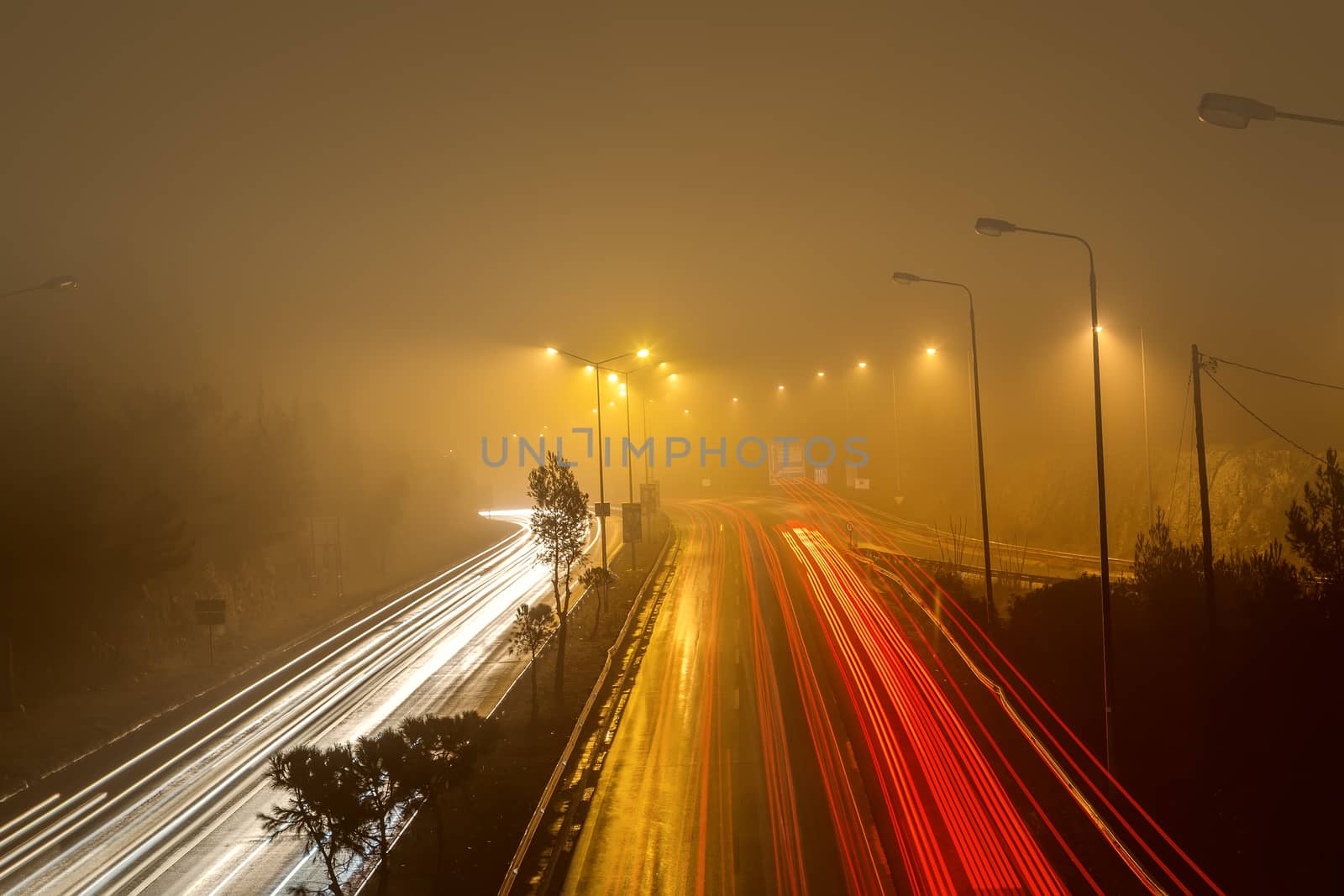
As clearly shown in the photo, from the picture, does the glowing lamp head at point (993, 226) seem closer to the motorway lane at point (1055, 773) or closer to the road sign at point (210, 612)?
the motorway lane at point (1055, 773)

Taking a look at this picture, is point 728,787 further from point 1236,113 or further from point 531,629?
point 1236,113

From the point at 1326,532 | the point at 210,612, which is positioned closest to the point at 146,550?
the point at 210,612

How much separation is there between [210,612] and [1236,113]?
90.3ft

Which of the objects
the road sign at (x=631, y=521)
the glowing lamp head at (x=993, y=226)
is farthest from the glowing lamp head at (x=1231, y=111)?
the road sign at (x=631, y=521)

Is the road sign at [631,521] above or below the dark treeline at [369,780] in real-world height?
above

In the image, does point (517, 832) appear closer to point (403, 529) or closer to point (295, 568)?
point (295, 568)

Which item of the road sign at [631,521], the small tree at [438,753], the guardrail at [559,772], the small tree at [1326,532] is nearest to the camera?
the small tree at [438,753]

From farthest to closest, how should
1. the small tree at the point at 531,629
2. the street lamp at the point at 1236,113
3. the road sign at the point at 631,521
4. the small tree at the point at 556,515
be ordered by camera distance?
the road sign at the point at 631,521 < the small tree at the point at 556,515 < the small tree at the point at 531,629 < the street lamp at the point at 1236,113

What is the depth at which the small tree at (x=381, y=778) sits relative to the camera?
10.9m

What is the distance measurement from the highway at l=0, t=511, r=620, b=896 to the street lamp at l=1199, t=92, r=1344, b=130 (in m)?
14.0

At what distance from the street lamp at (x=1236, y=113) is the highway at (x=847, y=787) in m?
8.97

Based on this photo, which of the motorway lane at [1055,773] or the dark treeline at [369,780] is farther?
the motorway lane at [1055,773]

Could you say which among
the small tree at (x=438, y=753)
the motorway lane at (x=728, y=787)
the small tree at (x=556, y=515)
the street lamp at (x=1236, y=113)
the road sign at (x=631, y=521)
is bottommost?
the motorway lane at (x=728, y=787)

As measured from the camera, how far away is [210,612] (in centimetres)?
2584
